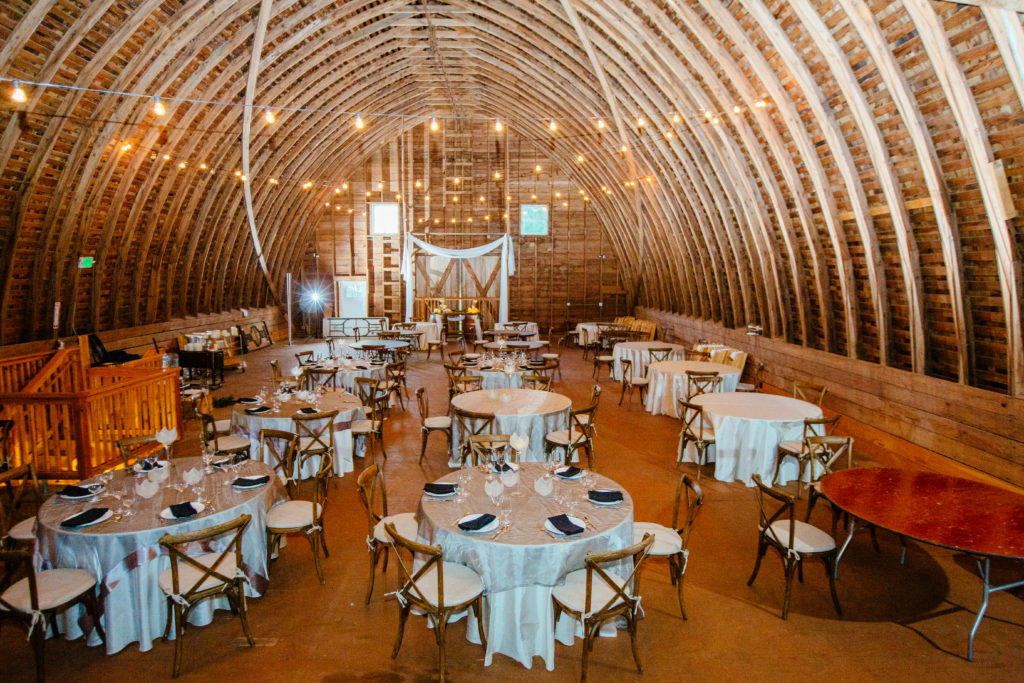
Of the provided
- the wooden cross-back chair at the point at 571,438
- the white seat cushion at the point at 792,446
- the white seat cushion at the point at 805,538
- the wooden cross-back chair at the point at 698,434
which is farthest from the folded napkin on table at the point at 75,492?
the white seat cushion at the point at 792,446

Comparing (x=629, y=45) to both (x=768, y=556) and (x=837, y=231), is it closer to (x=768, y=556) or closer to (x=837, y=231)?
(x=837, y=231)

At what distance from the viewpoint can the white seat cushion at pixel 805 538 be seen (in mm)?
4426

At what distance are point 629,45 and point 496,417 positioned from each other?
7.14 meters

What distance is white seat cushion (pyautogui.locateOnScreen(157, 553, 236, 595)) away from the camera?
3898 mm

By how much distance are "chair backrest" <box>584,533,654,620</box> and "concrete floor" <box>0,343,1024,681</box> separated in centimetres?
49

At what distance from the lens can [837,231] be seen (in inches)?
324

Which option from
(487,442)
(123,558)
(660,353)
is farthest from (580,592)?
(660,353)

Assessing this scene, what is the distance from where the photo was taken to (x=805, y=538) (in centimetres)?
455

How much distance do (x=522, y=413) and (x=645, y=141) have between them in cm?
858

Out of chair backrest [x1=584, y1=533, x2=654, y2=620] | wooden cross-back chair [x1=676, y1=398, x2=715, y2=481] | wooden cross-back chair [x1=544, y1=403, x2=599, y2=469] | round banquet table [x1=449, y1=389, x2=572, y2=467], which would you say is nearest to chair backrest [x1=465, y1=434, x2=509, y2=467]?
round banquet table [x1=449, y1=389, x2=572, y2=467]

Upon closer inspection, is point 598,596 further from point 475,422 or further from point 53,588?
point 475,422

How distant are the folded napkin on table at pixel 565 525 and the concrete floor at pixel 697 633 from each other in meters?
0.85

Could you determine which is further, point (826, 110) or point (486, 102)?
point (486, 102)

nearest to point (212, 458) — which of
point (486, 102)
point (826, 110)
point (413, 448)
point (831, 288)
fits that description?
point (413, 448)
